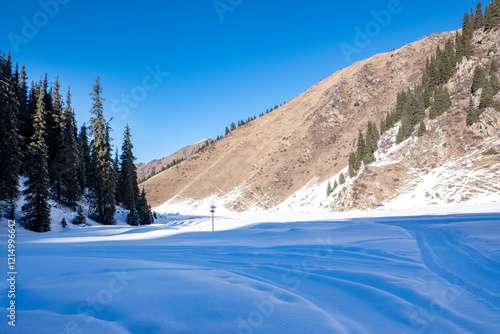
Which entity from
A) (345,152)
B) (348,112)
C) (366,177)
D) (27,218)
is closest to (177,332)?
(27,218)

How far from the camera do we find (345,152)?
2997 inches

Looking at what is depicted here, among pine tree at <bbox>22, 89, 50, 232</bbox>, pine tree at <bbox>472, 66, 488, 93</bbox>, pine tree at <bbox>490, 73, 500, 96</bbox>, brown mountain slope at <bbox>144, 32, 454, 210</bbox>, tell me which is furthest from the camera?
brown mountain slope at <bbox>144, 32, 454, 210</bbox>

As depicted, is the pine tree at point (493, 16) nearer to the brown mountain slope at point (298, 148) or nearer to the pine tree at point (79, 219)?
the brown mountain slope at point (298, 148)

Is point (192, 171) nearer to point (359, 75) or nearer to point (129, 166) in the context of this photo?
point (129, 166)

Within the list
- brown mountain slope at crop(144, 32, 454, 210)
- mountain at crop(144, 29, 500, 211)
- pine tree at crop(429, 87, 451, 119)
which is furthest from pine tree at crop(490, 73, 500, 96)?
brown mountain slope at crop(144, 32, 454, 210)

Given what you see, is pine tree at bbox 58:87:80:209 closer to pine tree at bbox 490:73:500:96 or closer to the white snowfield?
the white snowfield

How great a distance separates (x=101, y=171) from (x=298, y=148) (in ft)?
219

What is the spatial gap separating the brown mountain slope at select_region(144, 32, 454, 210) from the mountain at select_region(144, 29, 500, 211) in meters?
0.35

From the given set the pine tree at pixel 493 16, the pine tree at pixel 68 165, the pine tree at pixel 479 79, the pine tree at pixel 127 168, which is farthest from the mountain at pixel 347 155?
the pine tree at pixel 68 165

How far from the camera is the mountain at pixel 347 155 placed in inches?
1492

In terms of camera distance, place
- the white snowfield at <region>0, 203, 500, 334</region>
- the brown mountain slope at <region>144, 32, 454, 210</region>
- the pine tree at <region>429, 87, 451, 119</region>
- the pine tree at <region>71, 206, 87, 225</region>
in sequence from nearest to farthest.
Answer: the white snowfield at <region>0, 203, 500, 334</region>
the pine tree at <region>71, 206, 87, 225</region>
the pine tree at <region>429, 87, 451, 119</region>
the brown mountain slope at <region>144, 32, 454, 210</region>

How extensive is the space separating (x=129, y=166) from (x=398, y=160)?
156ft

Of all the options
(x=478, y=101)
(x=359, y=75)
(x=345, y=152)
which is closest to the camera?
(x=478, y=101)

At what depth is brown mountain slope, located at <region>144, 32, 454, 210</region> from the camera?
78.4 m
